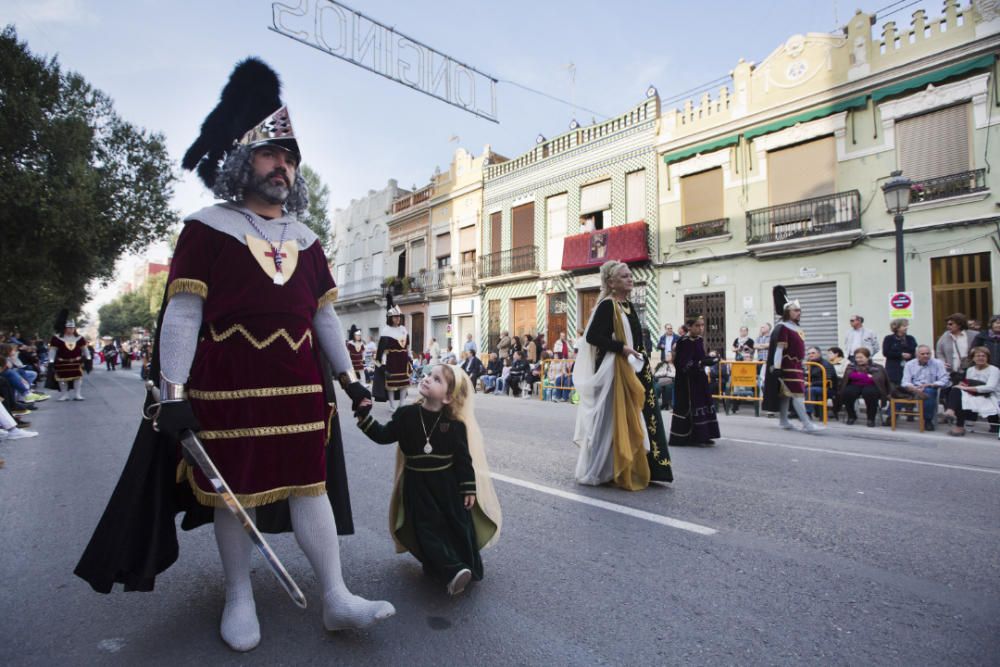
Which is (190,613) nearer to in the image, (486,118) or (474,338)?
(486,118)

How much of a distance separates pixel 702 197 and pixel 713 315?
3.65m

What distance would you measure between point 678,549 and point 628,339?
7.02 ft

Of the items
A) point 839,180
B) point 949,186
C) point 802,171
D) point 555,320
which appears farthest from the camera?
point 555,320

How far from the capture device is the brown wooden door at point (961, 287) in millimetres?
12898

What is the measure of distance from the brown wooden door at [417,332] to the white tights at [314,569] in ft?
89.6

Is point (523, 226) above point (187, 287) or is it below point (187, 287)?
above

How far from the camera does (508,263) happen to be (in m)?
24.7

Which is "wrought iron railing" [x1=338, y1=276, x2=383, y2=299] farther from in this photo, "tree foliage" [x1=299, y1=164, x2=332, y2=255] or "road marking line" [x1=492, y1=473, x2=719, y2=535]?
"road marking line" [x1=492, y1=473, x2=719, y2=535]

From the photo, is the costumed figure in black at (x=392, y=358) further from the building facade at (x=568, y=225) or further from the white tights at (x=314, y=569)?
the building facade at (x=568, y=225)

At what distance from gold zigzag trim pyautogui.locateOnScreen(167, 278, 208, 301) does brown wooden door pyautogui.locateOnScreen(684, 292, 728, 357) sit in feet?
54.1

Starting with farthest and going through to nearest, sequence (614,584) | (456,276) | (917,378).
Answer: (456,276), (917,378), (614,584)

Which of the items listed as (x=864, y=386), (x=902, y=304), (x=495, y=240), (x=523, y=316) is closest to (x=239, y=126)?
(x=864, y=386)

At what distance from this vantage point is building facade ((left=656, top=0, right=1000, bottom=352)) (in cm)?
1314

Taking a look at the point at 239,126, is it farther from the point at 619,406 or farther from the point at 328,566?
the point at 619,406
